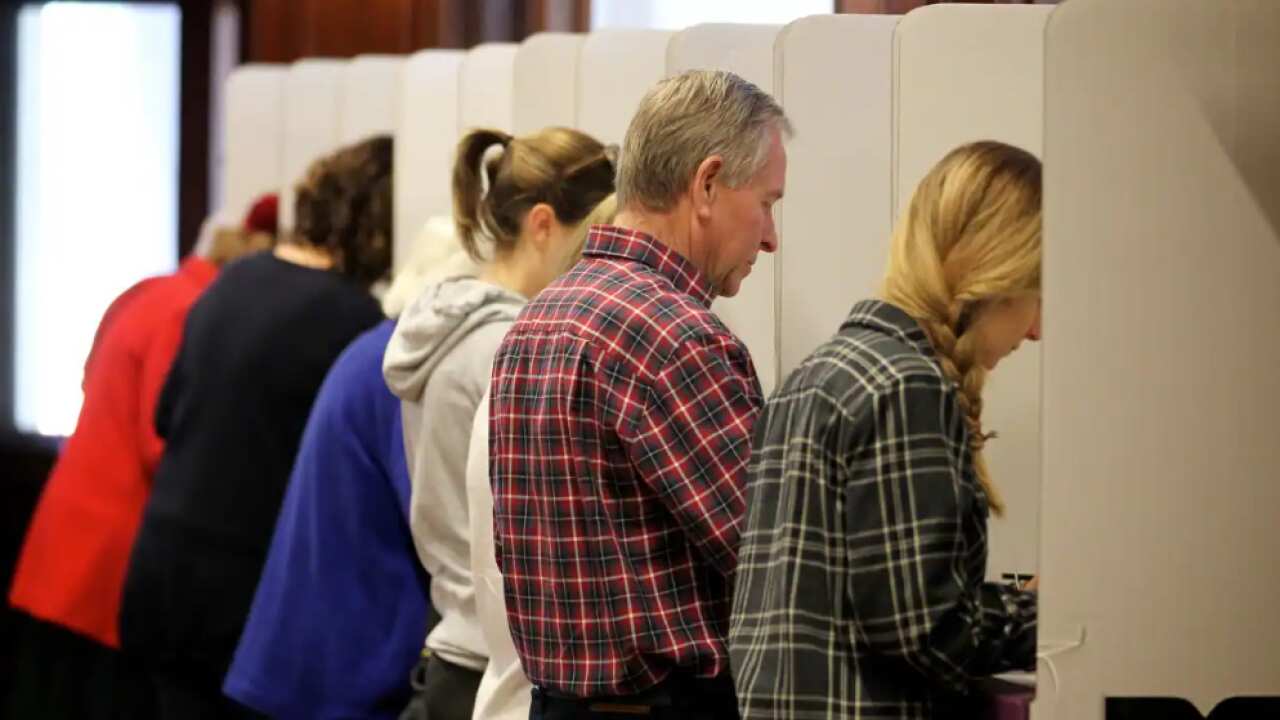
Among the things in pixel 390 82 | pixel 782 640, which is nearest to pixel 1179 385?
pixel 782 640

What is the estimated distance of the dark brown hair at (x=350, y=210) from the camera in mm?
3197

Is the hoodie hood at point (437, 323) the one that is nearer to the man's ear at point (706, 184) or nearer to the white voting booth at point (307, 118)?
the man's ear at point (706, 184)

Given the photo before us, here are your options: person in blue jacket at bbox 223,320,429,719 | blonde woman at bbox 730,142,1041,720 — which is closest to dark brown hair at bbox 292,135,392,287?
person in blue jacket at bbox 223,320,429,719

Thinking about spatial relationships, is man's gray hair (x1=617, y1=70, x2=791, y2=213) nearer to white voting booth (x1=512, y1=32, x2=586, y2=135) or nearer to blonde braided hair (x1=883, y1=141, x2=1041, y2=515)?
blonde braided hair (x1=883, y1=141, x2=1041, y2=515)

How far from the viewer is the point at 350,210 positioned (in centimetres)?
321

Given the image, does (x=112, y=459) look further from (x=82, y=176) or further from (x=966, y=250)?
(x=966, y=250)

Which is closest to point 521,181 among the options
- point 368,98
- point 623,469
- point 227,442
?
point 623,469

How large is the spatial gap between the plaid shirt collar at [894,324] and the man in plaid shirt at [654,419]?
0.17m

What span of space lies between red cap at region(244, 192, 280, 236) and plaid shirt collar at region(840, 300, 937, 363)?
235 centimetres

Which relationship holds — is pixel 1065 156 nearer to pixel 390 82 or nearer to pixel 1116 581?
pixel 1116 581

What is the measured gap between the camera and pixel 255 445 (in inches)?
130

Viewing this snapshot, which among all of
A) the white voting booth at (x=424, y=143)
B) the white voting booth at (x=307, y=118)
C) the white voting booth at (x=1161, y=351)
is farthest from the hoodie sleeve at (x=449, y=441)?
the white voting booth at (x=307, y=118)

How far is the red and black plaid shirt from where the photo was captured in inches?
70.7

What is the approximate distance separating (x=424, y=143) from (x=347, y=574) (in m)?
0.74
